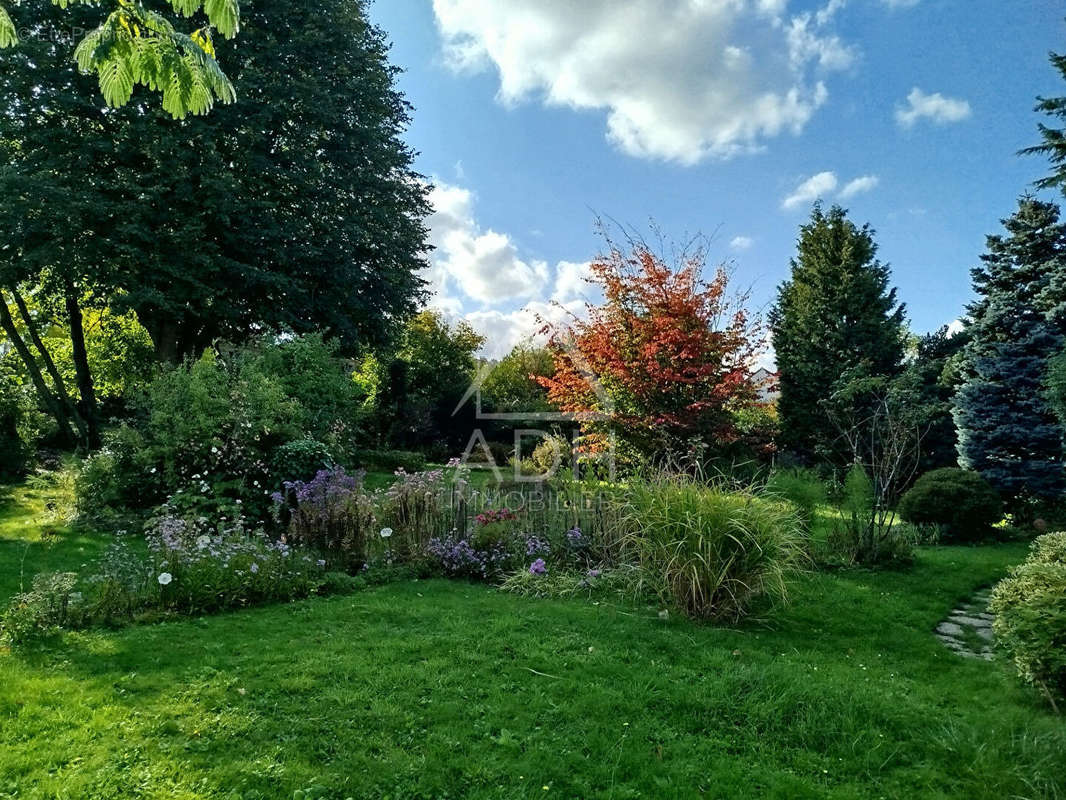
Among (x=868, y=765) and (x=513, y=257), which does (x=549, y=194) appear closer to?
(x=513, y=257)

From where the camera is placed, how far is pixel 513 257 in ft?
36.6

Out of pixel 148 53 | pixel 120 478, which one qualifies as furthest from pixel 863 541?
pixel 120 478

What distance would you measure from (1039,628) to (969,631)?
1.51 meters

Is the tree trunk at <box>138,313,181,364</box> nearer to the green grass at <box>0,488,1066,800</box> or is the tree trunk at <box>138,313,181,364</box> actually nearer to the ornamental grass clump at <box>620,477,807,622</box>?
the green grass at <box>0,488,1066,800</box>

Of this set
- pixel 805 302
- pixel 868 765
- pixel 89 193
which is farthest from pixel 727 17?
pixel 89 193

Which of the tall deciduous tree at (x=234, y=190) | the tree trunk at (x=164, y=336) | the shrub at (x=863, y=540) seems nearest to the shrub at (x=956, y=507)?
the shrub at (x=863, y=540)

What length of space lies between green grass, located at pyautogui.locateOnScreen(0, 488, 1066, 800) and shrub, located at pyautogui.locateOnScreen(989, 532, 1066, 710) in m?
0.14

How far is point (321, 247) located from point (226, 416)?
6.03m

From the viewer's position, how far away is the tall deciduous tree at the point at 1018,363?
9.71 meters

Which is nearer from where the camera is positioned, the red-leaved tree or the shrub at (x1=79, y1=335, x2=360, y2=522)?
the shrub at (x1=79, y1=335, x2=360, y2=522)

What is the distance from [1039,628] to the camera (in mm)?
3186

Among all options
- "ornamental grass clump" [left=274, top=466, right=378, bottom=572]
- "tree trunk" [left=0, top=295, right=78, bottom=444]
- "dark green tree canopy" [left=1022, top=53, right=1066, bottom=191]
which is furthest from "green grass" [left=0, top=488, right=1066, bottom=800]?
"tree trunk" [left=0, top=295, right=78, bottom=444]

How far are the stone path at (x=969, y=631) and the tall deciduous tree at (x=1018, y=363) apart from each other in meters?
6.15

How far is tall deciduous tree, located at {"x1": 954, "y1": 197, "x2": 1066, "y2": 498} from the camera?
9711 mm
